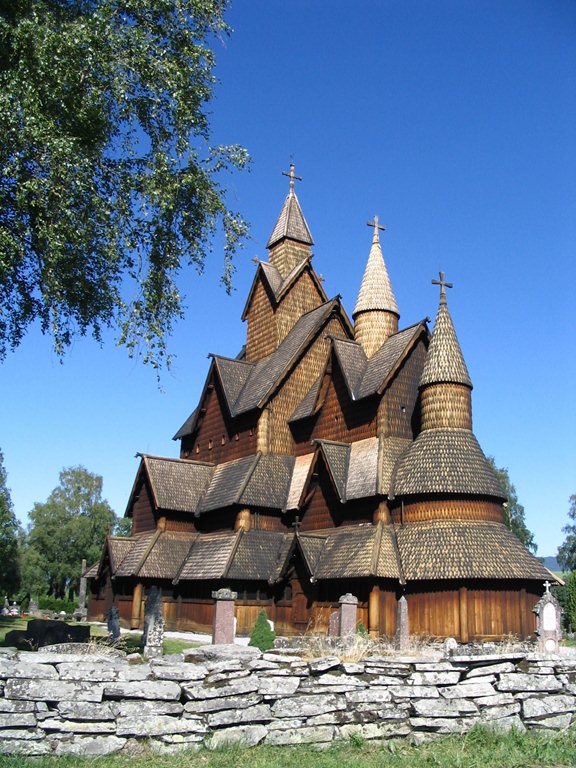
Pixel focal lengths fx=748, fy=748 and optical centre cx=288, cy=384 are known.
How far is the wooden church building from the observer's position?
76.4 ft

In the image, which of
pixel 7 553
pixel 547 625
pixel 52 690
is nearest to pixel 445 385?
pixel 547 625

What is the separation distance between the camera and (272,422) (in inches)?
1214

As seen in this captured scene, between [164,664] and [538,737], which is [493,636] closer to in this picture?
[538,737]

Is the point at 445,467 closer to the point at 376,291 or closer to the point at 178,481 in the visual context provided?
the point at 376,291

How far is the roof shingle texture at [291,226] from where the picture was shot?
36.7m

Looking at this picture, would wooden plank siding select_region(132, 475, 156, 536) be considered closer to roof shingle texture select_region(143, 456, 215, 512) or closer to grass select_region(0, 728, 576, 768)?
A: roof shingle texture select_region(143, 456, 215, 512)

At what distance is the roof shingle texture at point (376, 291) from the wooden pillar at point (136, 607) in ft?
48.2

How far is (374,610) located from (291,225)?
20.3 meters

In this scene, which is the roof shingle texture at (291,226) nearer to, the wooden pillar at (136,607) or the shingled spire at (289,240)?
the shingled spire at (289,240)

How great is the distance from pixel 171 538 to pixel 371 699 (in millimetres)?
23264

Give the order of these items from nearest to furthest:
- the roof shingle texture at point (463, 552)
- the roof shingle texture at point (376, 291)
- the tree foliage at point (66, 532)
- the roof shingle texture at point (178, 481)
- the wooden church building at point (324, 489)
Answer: the roof shingle texture at point (463, 552) → the wooden church building at point (324, 489) → the roof shingle texture at point (178, 481) → the roof shingle texture at point (376, 291) → the tree foliage at point (66, 532)

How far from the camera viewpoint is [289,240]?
36562 mm

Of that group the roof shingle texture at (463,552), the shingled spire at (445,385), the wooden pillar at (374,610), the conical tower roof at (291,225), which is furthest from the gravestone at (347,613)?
Result: the conical tower roof at (291,225)

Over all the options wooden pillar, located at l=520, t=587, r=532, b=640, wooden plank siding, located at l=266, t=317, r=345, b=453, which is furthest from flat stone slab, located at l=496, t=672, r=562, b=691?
wooden plank siding, located at l=266, t=317, r=345, b=453
